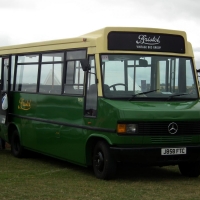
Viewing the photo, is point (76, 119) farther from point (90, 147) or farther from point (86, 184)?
point (86, 184)

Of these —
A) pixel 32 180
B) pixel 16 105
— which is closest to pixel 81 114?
pixel 32 180

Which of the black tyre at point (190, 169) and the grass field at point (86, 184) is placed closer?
the grass field at point (86, 184)

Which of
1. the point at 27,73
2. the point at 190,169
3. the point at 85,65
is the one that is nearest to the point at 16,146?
the point at 27,73

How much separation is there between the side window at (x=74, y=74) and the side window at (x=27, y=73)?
6.35 feet

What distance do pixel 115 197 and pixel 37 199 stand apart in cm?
118

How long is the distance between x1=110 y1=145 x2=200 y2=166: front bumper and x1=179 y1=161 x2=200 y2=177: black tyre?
2.22 feet

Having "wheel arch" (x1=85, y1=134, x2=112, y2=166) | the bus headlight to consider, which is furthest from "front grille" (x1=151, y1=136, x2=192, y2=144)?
"wheel arch" (x1=85, y1=134, x2=112, y2=166)

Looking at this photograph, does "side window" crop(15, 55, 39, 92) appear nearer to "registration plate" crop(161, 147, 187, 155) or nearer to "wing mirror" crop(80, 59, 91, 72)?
"wing mirror" crop(80, 59, 91, 72)

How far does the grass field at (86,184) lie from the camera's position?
33.1 feet

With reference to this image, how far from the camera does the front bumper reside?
1159 centimetres

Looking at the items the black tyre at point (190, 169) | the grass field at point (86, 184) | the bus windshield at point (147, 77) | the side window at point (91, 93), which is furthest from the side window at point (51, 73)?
the black tyre at point (190, 169)

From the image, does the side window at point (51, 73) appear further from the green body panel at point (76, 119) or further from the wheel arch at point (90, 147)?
the wheel arch at point (90, 147)

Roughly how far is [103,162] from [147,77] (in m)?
1.83

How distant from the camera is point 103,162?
12117 mm
